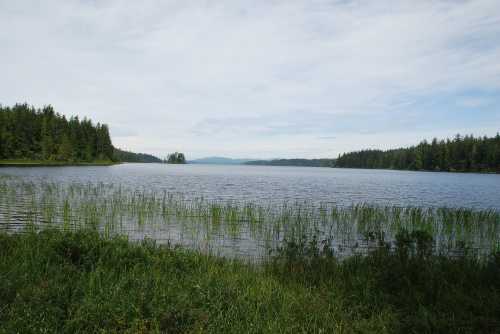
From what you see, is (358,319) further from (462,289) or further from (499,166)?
(499,166)

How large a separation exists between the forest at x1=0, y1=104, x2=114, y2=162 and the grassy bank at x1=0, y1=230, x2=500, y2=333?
4026 inches

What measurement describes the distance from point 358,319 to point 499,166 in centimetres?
15808

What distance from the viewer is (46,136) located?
99188mm

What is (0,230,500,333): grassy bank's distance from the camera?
17.8ft

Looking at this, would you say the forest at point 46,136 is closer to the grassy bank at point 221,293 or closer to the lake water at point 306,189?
the lake water at point 306,189

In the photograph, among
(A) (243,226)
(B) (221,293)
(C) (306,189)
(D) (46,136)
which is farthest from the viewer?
(D) (46,136)

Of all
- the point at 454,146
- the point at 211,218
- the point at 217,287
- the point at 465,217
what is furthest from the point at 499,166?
the point at 217,287

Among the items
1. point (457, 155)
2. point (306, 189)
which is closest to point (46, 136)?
point (306, 189)

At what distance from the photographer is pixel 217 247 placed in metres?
14.4

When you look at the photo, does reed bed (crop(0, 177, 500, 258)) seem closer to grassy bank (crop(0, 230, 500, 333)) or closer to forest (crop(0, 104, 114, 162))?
grassy bank (crop(0, 230, 500, 333))

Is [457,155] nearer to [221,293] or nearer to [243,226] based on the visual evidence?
[243,226]

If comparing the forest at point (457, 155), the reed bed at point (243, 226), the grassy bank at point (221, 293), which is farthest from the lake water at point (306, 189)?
the forest at point (457, 155)

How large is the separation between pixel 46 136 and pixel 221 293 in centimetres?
11195

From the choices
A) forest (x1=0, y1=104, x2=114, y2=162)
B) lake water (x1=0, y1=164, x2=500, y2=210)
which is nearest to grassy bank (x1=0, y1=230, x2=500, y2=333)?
lake water (x1=0, y1=164, x2=500, y2=210)
